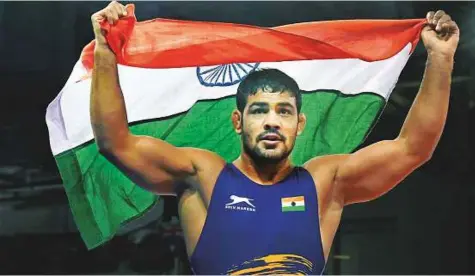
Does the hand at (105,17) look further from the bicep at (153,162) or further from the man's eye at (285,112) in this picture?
the man's eye at (285,112)

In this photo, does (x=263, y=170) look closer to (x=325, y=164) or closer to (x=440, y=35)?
(x=325, y=164)

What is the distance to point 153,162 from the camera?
3.79 meters

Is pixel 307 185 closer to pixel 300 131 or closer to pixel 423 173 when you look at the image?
pixel 300 131

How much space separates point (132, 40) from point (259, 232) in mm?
1201

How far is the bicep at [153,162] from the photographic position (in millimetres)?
3779

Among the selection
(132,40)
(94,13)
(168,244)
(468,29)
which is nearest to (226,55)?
(132,40)

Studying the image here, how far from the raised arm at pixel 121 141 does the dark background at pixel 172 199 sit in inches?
5.9

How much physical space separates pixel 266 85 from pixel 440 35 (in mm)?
959

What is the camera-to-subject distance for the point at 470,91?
387 centimetres

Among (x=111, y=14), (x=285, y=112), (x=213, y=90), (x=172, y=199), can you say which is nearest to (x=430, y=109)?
(x=285, y=112)

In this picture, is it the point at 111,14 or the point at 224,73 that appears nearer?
the point at 111,14

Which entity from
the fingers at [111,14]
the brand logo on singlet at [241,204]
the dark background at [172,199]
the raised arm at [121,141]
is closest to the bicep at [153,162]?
the raised arm at [121,141]

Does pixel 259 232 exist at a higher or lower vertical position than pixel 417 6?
lower

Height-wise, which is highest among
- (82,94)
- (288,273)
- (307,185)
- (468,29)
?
(468,29)
